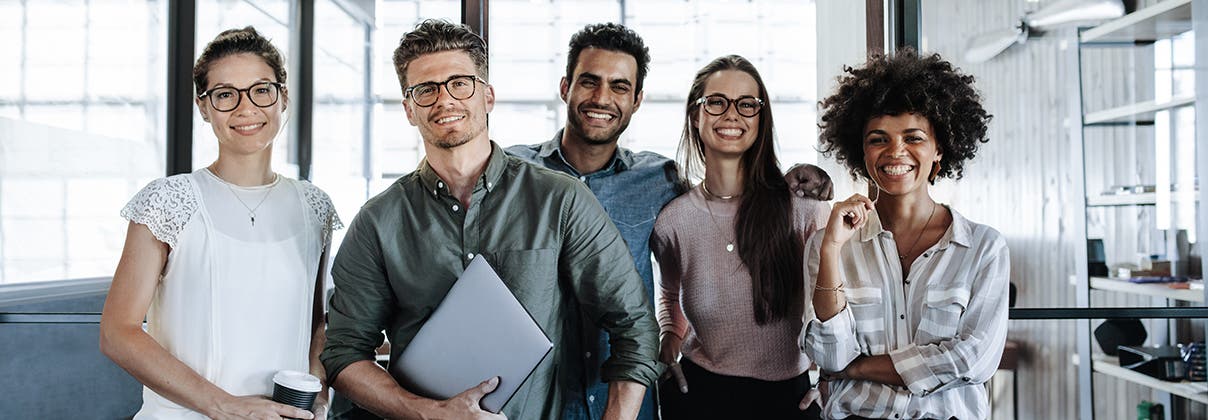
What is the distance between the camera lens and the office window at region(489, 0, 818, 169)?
2.65 metres

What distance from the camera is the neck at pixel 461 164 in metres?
1.76

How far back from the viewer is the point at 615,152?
227cm

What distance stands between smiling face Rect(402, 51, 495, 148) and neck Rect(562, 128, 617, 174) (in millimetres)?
487

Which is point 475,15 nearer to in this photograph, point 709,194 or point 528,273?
point 709,194

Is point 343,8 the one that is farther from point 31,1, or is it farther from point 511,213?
point 511,213

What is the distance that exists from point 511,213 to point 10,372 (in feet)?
6.86

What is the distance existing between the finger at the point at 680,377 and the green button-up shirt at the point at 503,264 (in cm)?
28

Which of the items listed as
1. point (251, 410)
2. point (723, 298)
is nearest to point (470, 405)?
point (251, 410)

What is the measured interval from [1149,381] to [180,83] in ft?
12.2

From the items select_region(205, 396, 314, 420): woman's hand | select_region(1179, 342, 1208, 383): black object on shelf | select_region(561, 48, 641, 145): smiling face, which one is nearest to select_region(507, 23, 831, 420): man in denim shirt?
select_region(561, 48, 641, 145): smiling face

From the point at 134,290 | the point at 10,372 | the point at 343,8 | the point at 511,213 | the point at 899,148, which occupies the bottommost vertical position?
the point at 10,372

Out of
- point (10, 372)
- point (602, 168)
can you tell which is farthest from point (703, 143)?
point (10, 372)

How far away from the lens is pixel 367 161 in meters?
2.86

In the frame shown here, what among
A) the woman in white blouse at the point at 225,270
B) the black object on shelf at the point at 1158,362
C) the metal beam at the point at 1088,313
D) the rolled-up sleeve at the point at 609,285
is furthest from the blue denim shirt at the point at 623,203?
the black object on shelf at the point at 1158,362
